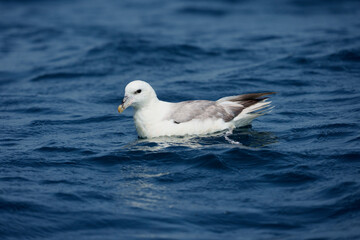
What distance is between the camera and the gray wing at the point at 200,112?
8.41 meters

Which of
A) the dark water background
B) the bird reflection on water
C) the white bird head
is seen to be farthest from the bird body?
the dark water background

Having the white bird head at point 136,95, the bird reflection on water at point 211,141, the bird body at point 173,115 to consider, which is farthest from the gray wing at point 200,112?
the white bird head at point 136,95

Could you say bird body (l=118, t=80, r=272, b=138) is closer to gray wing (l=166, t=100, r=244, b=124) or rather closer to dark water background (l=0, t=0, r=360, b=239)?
gray wing (l=166, t=100, r=244, b=124)

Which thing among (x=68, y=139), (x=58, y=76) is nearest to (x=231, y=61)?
(x=58, y=76)

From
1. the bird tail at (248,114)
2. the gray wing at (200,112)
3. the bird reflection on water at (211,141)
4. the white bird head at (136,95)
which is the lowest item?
the bird reflection on water at (211,141)

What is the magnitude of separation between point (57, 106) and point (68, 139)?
2548mm

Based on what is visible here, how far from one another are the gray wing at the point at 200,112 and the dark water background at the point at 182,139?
352 mm

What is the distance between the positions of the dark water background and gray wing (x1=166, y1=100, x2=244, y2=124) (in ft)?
1.16

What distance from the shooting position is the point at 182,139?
8.32m

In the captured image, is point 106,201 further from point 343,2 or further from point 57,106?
point 343,2

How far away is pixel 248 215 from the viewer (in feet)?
19.6

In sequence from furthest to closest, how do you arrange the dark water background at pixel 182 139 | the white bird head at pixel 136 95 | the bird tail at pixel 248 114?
the bird tail at pixel 248 114 → the white bird head at pixel 136 95 → the dark water background at pixel 182 139

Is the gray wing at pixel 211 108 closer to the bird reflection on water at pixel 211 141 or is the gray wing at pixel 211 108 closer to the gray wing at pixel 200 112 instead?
the gray wing at pixel 200 112

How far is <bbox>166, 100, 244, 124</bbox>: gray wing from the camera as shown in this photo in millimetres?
8414
